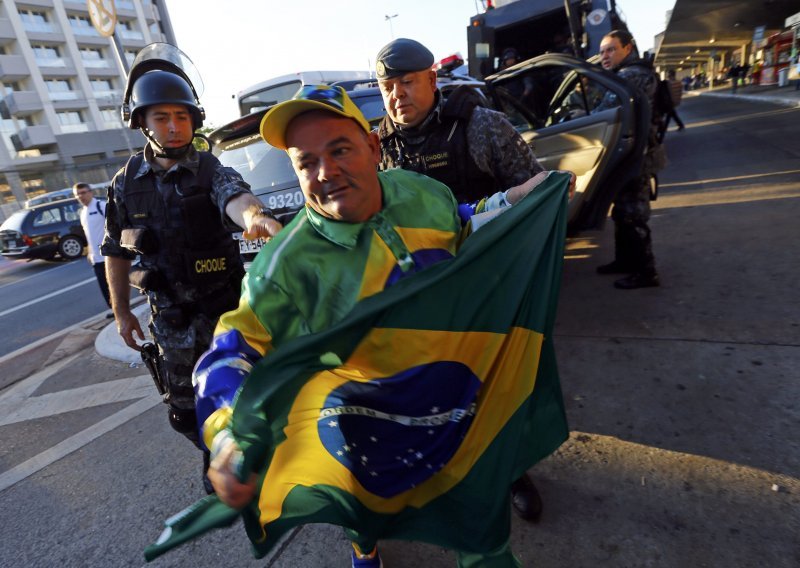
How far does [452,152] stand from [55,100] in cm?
5159

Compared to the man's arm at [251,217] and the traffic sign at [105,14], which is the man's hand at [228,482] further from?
the traffic sign at [105,14]

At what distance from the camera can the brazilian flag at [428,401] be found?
1314 millimetres

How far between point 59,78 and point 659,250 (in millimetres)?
52953

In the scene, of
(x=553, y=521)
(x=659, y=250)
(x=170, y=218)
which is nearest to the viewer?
(x=553, y=521)

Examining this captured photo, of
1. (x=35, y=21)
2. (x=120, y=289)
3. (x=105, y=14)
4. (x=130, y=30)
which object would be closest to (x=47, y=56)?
(x=35, y=21)

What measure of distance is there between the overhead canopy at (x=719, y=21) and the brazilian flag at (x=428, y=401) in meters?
29.0

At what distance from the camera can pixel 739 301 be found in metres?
3.55

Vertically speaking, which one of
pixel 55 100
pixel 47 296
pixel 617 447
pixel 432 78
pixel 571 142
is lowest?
pixel 47 296

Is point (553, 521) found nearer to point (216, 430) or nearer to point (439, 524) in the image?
point (439, 524)

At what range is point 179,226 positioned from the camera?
2.28 m

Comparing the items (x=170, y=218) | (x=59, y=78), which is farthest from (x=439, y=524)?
(x=59, y=78)

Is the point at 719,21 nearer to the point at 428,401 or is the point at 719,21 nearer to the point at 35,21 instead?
the point at 428,401

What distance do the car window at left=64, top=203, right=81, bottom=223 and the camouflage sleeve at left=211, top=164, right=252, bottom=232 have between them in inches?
590

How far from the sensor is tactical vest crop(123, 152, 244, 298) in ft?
7.44
